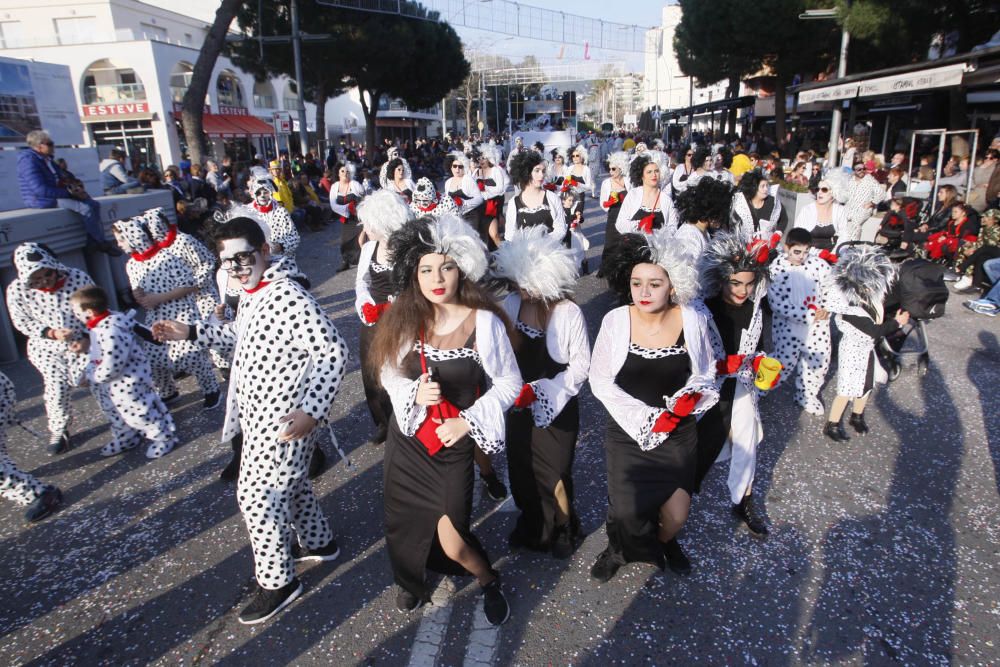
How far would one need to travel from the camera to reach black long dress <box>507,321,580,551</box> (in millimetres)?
3100

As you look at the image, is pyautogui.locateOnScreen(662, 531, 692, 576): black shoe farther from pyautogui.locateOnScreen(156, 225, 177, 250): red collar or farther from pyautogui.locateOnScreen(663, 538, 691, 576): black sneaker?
pyautogui.locateOnScreen(156, 225, 177, 250): red collar

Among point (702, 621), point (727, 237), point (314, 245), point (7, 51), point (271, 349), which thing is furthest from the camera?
point (7, 51)

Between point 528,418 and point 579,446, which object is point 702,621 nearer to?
point 528,418

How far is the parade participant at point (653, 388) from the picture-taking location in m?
2.83

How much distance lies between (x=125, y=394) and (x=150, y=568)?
1.65 meters

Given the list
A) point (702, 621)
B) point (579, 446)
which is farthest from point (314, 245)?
point (702, 621)

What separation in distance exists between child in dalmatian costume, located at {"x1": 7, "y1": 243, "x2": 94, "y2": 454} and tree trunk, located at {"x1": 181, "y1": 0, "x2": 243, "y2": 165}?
10.2 metres

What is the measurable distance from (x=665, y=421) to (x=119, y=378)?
3.97 meters

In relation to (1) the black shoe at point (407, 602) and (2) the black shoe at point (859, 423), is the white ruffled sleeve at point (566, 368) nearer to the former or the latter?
(1) the black shoe at point (407, 602)

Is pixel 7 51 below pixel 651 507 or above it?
above

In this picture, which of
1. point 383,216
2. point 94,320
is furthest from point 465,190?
point 94,320

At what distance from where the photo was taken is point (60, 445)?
475 cm

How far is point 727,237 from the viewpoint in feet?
10.9

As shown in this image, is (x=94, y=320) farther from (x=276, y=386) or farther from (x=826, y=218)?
(x=826, y=218)
